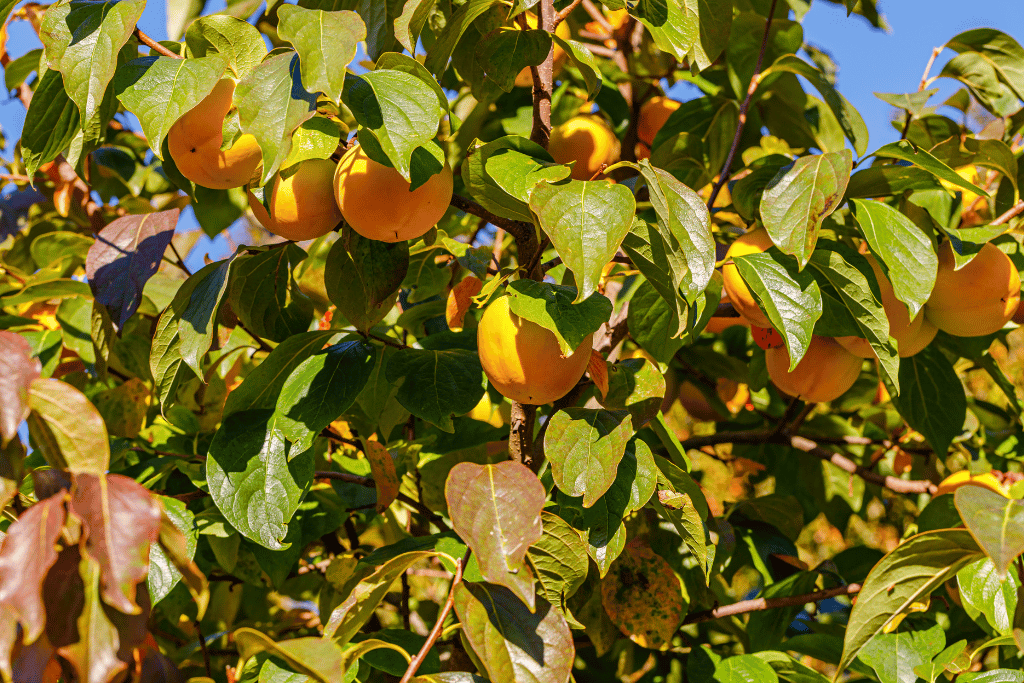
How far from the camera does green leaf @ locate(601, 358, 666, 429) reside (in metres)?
1.02

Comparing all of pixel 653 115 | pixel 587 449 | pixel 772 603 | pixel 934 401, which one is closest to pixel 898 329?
pixel 934 401

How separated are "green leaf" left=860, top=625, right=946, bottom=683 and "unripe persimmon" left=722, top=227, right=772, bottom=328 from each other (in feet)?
1.67

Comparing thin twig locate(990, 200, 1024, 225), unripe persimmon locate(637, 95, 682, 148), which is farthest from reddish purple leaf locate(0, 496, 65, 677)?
unripe persimmon locate(637, 95, 682, 148)

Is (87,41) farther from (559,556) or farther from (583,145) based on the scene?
(583,145)

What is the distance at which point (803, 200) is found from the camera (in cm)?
105

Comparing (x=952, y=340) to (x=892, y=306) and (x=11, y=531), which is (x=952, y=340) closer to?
(x=892, y=306)

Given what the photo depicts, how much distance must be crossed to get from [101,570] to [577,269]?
0.47 meters

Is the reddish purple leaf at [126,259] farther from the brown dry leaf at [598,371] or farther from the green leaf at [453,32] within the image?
the brown dry leaf at [598,371]

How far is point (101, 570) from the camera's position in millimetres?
517

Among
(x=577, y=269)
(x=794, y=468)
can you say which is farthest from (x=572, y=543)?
(x=794, y=468)

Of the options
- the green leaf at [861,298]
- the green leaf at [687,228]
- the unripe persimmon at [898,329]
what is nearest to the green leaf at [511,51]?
the green leaf at [687,228]

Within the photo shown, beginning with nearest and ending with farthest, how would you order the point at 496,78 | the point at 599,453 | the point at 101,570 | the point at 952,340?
1. the point at 101,570
2. the point at 599,453
3. the point at 496,78
4. the point at 952,340

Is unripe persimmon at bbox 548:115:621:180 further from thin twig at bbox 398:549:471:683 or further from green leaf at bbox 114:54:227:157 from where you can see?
thin twig at bbox 398:549:471:683

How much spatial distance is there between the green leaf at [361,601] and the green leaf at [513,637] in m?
0.07
